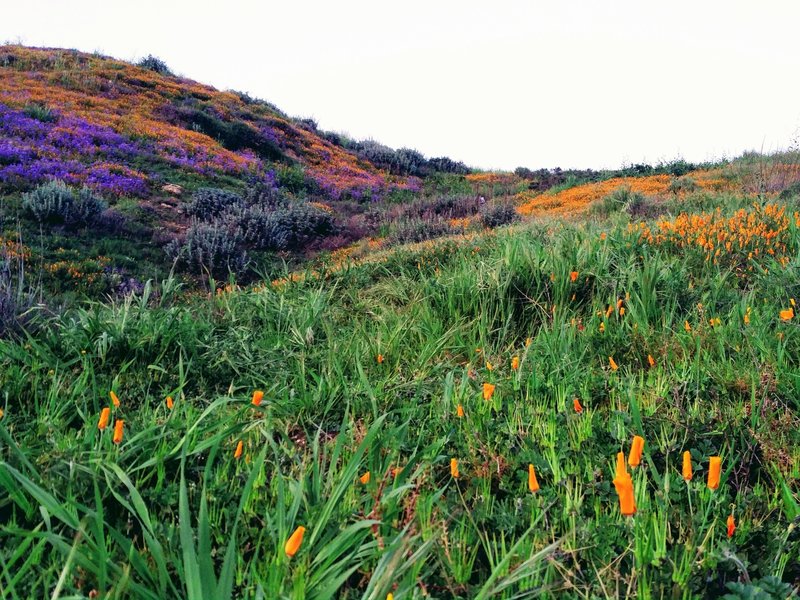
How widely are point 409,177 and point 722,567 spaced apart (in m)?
23.4

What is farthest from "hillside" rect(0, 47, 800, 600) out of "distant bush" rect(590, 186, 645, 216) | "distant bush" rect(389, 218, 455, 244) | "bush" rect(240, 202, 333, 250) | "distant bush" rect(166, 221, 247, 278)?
"bush" rect(240, 202, 333, 250)

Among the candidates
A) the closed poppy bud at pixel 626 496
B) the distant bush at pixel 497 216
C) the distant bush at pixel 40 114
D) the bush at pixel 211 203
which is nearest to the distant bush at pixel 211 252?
the bush at pixel 211 203

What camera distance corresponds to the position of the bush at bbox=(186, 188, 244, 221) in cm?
1225

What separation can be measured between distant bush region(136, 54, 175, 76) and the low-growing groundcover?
27.4 m

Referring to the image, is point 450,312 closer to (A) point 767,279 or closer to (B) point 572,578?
(A) point 767,279

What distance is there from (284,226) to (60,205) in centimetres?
412

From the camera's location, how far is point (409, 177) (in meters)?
24.2

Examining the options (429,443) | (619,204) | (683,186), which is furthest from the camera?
(683,186)

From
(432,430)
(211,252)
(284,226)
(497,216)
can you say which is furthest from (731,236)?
(284,226)

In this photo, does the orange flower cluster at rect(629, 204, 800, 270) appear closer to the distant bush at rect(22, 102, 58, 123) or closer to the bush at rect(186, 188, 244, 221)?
the bush at rect(186, 188, 244, 221)

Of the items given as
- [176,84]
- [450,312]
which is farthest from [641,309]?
[176,84]

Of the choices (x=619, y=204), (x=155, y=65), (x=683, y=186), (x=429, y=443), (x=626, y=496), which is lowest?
(x=429, y=443)

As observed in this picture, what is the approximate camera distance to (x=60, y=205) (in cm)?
964

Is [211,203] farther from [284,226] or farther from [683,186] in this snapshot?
[683,186]
